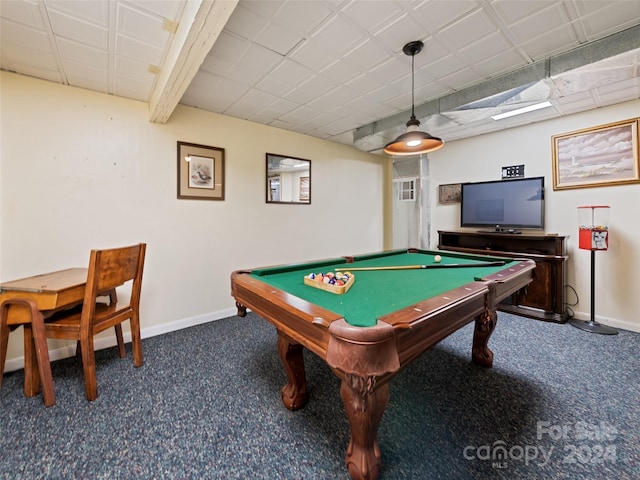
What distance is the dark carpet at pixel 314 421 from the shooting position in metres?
1.19

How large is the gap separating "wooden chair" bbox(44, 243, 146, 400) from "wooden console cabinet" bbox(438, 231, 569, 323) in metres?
3.58

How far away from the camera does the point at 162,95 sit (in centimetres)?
211

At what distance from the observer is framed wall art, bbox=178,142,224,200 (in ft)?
9.14

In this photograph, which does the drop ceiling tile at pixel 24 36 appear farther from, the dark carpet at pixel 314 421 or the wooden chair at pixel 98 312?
the dark carpet at pixel 314 421

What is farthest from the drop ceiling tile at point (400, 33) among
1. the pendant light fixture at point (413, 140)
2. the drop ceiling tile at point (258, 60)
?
the drop ceiling tile at point (258, 60)

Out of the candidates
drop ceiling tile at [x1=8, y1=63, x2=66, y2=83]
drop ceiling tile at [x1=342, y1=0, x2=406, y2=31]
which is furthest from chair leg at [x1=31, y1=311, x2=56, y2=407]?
drop ceiling tile at [x1=342, y1=0, x2=406, y2=31]

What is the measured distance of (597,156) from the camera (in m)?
2.81

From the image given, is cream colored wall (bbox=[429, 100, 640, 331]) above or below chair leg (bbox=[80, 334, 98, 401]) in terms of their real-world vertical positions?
above

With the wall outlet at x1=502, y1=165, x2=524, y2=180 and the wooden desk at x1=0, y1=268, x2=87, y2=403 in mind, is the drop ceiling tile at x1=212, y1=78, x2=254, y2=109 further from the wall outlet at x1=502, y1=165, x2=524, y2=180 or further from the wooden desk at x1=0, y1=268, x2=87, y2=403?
the wall outlet at x1=502, y1=165, x2=524, y2=180

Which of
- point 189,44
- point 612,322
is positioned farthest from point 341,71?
point 612,322

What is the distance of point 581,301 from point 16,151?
572 cm

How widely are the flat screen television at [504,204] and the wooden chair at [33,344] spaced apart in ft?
14.8

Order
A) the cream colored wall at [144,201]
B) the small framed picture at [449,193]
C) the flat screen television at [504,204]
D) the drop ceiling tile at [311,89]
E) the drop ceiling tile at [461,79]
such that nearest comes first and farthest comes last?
the cream colored wall at [144,201], the drop ceiling tile at [461,79], the drop ceiling tile at [311,89], the flat screen television at [504,204], the small framed picture at [449,193]

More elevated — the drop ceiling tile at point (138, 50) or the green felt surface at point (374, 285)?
the drop ceiling tile at point (138, 50)
